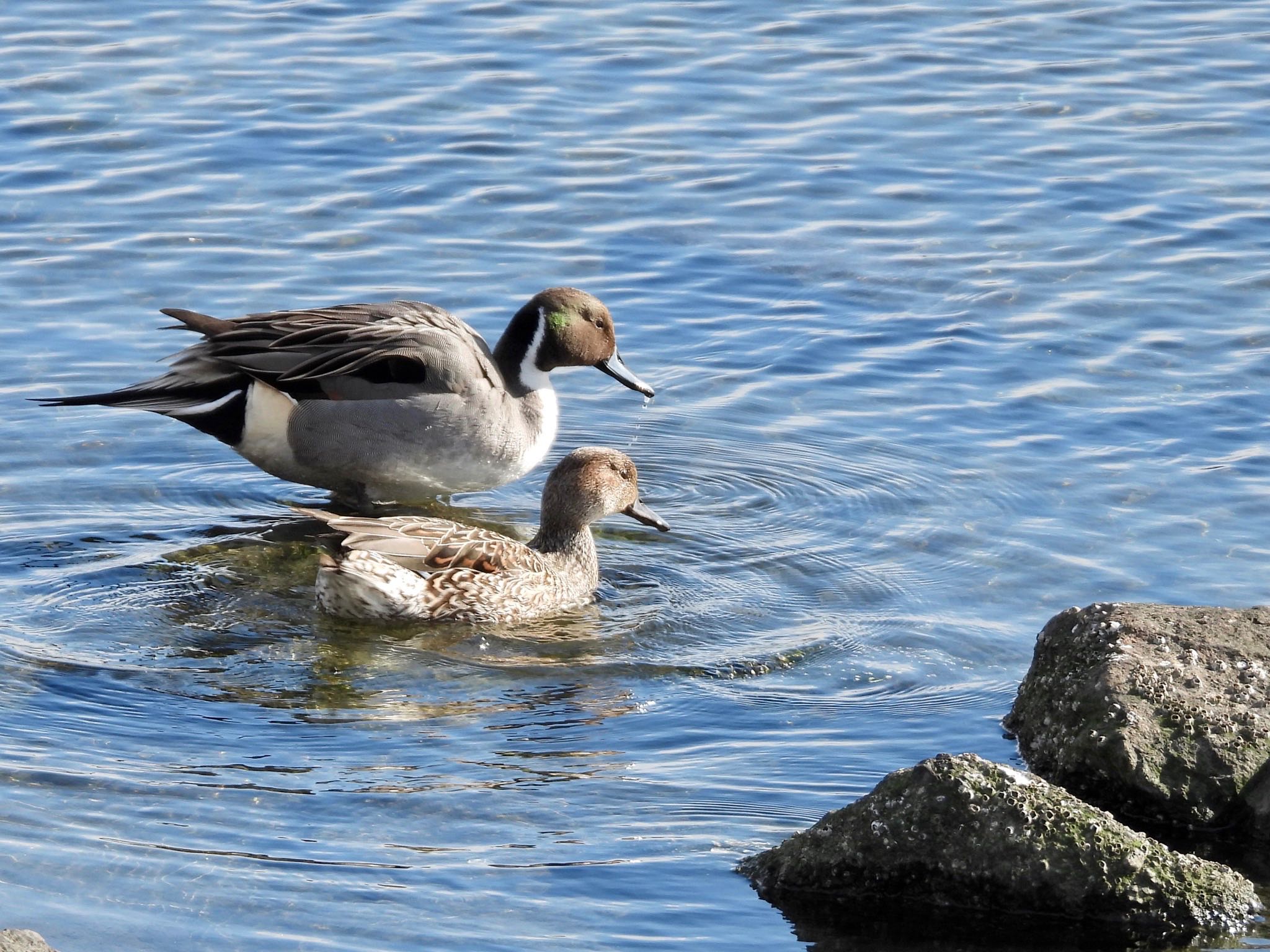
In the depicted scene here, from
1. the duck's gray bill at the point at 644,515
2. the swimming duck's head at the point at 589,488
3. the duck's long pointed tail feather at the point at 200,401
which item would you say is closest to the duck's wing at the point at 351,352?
the duck's long pointed tail feather at the point at 200,401

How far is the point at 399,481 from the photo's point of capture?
9398 mm

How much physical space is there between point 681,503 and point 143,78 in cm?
741

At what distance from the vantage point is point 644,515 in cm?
868

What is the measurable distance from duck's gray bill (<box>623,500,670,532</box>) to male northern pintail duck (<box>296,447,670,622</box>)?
1.6 inches

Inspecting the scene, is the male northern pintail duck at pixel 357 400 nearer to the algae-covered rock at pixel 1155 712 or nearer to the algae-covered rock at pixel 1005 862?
the algae-covered rock at pixel 1155 712

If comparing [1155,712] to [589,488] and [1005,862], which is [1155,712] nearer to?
[1005,862]

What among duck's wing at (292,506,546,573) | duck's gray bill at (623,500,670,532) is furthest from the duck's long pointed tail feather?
duck's gray bill at (623,500,670,532)

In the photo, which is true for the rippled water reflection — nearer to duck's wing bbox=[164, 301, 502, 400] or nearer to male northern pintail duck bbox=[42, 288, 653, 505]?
male northern pintail duck bbox=[42, 288, 653, 505]

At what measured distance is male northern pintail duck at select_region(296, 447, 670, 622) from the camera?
7.71 meters

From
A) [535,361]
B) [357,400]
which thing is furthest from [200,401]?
[535,361]

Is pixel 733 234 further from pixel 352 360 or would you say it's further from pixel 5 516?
pixel 5 516

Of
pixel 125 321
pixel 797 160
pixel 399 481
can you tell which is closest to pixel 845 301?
pixel 797 160

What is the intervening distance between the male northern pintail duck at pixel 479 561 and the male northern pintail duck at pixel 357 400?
0.83 meters

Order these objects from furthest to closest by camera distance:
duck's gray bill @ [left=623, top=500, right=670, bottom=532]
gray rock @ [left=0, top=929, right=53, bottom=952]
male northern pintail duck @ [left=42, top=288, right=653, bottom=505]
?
male northern pintail duck @ [left=42, top=288, right=653, bottom=505] → duck's gray bill @ [left=623, top=500, right=670, bottom=532] → gray rock @ [left=0, top=929, right=53, bottom=952]
